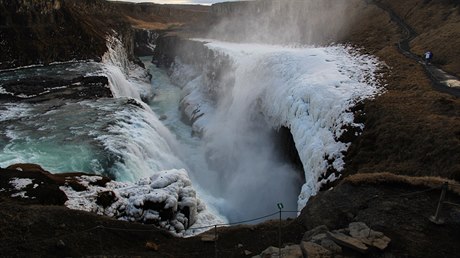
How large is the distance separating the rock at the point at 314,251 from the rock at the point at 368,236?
47.0 inches

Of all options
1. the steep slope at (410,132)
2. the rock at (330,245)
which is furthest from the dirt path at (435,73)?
the rock at (330,245)

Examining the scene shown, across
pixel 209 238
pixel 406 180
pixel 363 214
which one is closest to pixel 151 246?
pixel 209 238

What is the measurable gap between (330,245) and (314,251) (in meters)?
0.61

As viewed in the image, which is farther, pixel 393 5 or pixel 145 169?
pixel 393 5

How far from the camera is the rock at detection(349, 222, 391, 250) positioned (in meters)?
9.98

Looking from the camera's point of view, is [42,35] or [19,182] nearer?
[19,182]

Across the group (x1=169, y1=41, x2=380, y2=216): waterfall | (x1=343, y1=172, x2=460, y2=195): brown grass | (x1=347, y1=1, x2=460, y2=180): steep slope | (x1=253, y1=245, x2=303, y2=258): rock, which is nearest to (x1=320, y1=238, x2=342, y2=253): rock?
(x1=253, y1=245, x2=303, y2=258): rock

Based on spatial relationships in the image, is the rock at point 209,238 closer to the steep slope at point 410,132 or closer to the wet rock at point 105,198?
the wet rock at point 105,198

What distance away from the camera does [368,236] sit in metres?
10.4

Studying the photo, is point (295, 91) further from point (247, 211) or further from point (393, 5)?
point (393, 5)

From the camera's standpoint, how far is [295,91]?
89.2 feet

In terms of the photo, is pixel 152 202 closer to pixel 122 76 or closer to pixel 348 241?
pixel 348 241

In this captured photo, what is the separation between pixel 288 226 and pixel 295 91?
16.0 metres

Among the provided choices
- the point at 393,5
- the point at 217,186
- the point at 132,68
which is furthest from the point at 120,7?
the point at 217,186
